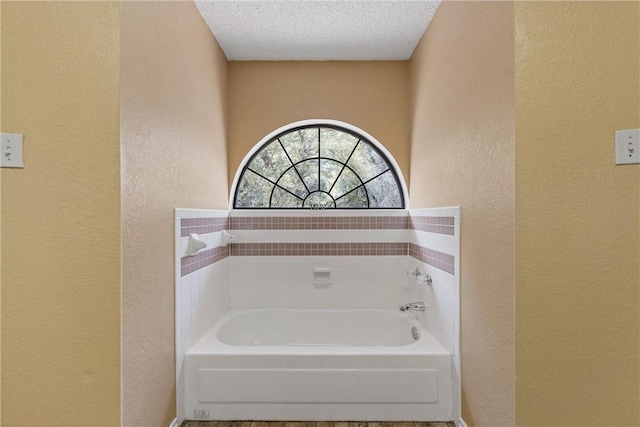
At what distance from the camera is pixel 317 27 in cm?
267

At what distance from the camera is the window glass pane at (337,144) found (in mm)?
3305

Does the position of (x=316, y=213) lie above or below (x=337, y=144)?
below

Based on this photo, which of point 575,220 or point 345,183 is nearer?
point 575,220

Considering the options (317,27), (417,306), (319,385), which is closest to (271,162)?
(317,27)

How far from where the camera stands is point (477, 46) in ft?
5.92

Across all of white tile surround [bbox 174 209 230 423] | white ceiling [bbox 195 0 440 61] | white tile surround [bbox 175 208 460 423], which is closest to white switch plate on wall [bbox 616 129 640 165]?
Result: white ceiling [bbox 195 0 440 61]

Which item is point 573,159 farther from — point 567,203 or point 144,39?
point 144,39

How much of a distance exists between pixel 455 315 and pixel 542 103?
3.90 feet

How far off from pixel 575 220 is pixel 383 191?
1917 mm

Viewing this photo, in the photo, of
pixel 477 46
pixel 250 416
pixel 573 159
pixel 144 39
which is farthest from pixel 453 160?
pixel 250 416

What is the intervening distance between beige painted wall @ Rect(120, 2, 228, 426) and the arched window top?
843 millimetres

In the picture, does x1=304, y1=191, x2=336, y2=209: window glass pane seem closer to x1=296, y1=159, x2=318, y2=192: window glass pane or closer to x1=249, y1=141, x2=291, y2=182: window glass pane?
x1=296, y1=159, x2=318, y2=192: window glass pane

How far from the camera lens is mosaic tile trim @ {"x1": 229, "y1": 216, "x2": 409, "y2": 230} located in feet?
10.4

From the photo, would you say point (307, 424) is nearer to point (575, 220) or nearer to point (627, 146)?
point (575, 220)
